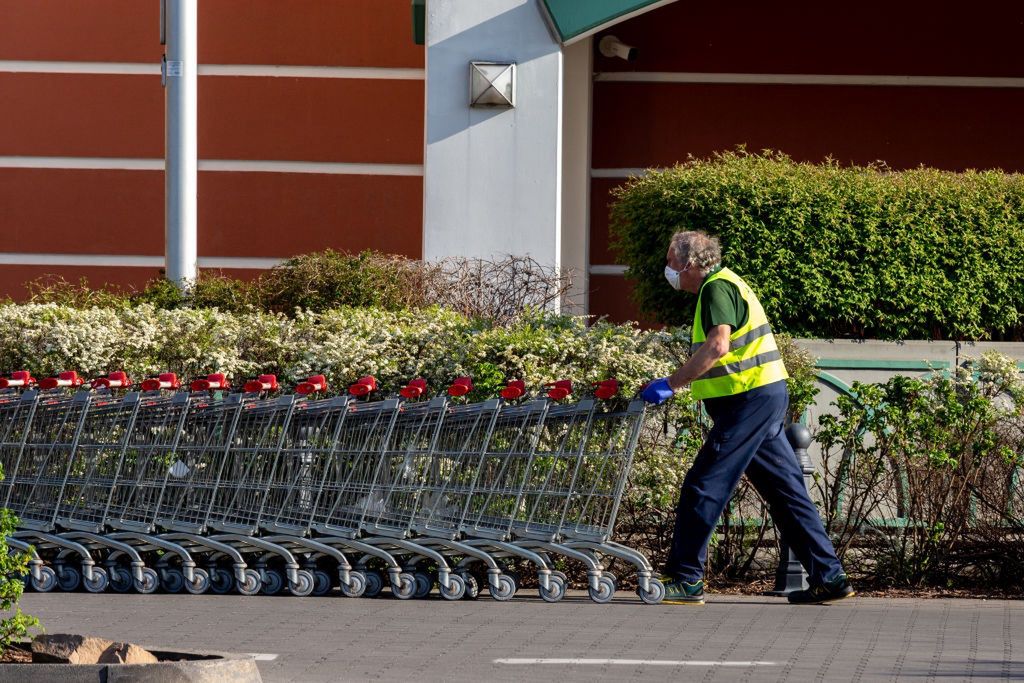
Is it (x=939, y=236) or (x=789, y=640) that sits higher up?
(x=939, y=236)

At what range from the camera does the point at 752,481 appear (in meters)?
8.21

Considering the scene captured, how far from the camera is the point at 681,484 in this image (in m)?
8.73

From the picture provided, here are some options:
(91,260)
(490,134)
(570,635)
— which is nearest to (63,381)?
(570,635)

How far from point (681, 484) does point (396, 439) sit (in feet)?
5.58

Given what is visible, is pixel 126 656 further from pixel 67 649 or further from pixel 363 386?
pixel 363 386

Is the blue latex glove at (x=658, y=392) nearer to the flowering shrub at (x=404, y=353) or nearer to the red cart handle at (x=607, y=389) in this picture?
the red cart handle at (x=607, y=389)

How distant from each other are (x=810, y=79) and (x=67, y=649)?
10.6 metres

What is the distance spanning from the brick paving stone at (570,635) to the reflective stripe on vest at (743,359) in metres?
1.18

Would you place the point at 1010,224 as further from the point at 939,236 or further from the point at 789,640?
the point at 789,640

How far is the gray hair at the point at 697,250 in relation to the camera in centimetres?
823

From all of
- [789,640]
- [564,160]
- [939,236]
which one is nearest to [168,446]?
[789,640]

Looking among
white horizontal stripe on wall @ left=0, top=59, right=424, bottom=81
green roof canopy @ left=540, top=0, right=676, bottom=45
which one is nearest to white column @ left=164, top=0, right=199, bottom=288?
white horizontal stripe on wall @ left=0, top=59, right=424, bottom=81

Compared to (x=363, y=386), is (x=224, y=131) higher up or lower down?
higher up

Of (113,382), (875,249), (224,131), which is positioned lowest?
(113,382)
